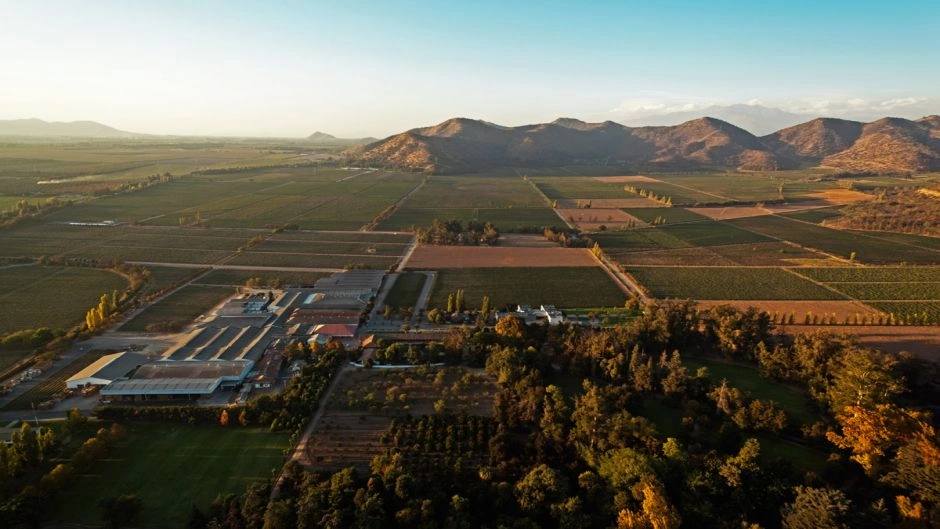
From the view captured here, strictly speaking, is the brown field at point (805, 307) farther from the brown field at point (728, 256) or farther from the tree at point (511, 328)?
the tree at point (511, 328)

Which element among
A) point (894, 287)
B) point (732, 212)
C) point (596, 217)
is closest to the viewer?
point (894, 287)

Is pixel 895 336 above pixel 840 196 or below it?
below

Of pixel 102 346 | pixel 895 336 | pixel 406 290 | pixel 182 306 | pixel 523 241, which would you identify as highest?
pixel 523 241

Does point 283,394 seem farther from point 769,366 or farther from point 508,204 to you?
point 508,204

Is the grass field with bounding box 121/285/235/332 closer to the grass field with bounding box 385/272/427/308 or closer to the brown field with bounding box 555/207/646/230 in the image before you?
the grass field with bounding box 385/272/427/308

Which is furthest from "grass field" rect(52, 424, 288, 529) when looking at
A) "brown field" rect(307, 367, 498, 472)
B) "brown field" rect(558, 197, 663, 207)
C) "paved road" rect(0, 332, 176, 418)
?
"brown field" rect(558, 197, 663, 207)

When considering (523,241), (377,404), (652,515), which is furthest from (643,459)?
(523,241)

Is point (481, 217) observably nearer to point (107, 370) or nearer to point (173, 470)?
point (107, 370)

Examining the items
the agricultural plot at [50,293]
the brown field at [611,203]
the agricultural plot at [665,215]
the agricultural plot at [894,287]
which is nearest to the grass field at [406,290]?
the agricultural plot at [50,293]
